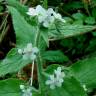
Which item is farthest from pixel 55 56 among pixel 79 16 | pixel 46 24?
pixel 46 24

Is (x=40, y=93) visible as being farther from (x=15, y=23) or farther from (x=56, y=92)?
(x=15, y=23)

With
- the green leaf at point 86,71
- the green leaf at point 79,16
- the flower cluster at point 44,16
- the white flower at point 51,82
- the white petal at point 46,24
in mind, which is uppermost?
the flower cluster at point 44,16

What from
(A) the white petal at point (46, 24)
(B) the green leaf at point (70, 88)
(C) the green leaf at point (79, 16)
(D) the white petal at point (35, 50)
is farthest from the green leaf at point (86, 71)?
(C) the green leaf at point (79, 16)

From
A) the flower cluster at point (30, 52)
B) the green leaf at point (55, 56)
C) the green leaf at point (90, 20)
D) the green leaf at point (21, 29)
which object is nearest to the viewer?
the flower cluster at point (30, 52)

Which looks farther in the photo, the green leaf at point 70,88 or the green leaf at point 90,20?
the green leaf at point 90,20

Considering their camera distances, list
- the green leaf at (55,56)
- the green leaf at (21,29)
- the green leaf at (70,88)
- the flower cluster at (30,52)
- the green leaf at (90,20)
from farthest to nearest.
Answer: the green leaf at (90,20), the green leaf at (55,56), the green leaf at (21,29), the green leaf at (70,88), the flower cluster at (30,52)

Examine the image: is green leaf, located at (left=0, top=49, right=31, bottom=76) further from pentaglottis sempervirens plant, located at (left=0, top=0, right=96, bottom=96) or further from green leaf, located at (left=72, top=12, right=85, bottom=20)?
green leaf, located at (left=72, top=12, right=85, bottom=20)

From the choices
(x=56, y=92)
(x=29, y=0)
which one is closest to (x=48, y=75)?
(x=56, y=92)

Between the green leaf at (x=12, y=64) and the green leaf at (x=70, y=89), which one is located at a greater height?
the green leaf at (x=12, y=64)

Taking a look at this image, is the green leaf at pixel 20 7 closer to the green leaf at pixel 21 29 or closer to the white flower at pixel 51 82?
the green leaf at pixel 21 29
